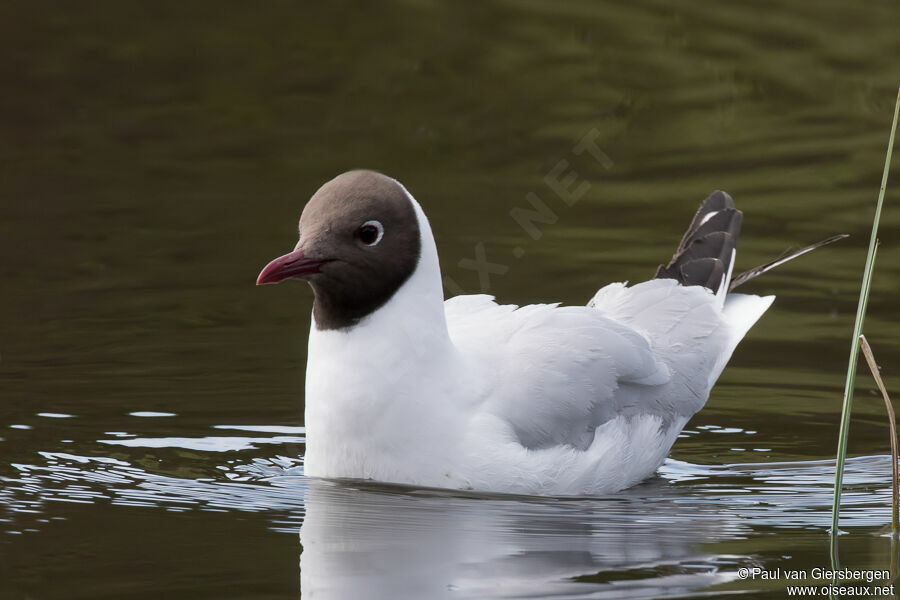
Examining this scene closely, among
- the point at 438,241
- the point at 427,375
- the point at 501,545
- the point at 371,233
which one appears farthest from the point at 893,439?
the point at 438,241

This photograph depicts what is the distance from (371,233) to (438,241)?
395 centimetres

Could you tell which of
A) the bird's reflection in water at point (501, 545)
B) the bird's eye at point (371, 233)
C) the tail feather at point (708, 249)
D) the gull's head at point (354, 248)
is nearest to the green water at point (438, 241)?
the bird's reflection in water at point (501, 545)

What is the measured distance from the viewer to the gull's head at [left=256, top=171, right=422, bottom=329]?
639cm

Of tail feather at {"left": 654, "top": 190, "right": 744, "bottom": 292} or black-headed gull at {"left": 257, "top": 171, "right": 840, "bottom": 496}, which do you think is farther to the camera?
tail feather at {"left": 654, "top": 190, "right": 744, "bottom": 292}

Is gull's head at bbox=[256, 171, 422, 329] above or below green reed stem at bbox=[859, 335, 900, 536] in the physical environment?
above

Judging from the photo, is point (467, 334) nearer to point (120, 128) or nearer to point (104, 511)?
point (104, 511)

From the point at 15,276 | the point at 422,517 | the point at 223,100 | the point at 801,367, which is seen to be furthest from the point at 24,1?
the point at 422,517

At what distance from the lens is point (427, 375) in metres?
6.60

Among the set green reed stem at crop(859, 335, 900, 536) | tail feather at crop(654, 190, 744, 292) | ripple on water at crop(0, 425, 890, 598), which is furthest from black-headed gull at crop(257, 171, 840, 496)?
tail feather at crop(654, 190, 744, 292)

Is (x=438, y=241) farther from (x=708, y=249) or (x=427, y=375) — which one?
(x=427, y=375)

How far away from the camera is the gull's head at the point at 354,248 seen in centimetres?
639

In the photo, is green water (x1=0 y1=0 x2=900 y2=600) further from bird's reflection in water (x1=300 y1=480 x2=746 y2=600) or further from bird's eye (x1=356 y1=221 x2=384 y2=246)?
bird's eye (x1=356 y1=221 x2=384 y2=246)

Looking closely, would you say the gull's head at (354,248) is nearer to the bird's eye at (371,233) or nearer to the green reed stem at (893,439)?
the bird's eye at (371,233)

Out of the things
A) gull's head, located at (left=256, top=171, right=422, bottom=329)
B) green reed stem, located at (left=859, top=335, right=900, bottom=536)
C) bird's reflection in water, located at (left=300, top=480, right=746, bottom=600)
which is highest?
gull's head, located at (left=256, top=171, right=422, bottom=329)
